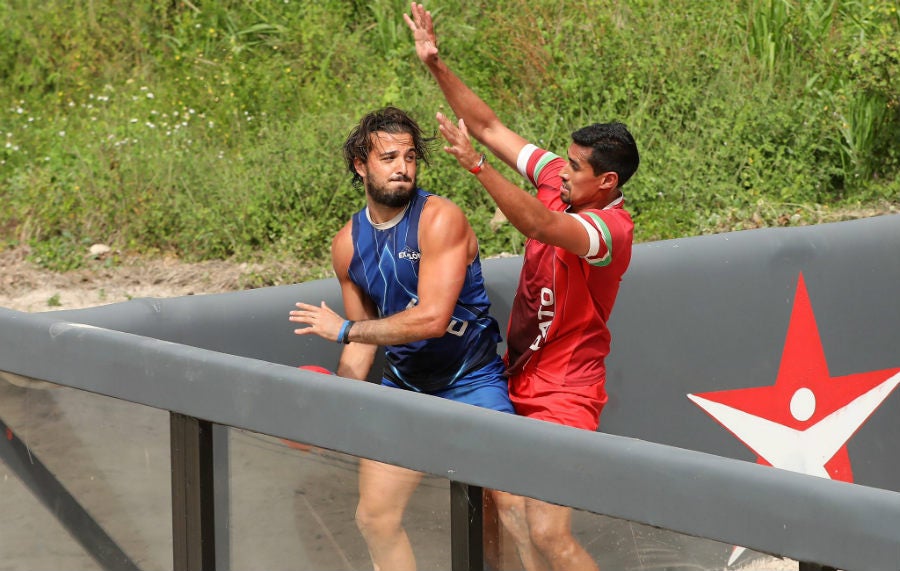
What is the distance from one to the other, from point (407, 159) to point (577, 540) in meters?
1.64

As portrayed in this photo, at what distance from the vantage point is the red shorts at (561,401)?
3.86 m

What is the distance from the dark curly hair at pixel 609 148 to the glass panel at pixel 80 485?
5.39 ft

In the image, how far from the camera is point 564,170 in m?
3.95

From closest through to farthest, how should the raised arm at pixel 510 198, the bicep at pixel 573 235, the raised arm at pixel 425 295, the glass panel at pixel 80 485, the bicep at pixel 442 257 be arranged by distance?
the glass panel at pixel 80 485, the raised arm at pixel 510 198, the bicep at pixel 573 235, the raised arm at pixel 425 295, the bicep at pixel 442 257

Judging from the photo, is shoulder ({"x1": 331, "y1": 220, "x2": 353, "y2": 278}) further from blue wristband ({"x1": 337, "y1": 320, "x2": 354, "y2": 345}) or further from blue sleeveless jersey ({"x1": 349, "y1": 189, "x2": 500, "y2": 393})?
blue wristband ({"x1": 337, "y1": 320, "x2": 354, "y2": 345})

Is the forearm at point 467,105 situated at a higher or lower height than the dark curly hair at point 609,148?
higher

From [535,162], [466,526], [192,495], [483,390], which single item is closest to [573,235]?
[483,390]

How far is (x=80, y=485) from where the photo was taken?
9.67 ft

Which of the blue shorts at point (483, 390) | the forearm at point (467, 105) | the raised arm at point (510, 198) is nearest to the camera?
the raised arm at point (510, 198)

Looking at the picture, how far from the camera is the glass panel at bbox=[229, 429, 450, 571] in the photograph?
2.76m

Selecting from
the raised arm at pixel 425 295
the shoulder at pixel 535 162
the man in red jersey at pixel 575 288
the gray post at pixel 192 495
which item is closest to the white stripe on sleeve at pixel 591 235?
the man in red jersey at pixel 575 288

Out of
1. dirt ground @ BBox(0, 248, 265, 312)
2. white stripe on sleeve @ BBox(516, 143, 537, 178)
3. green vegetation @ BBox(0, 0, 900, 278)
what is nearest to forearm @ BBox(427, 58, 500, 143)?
white stripe on sleeve @ BBox(516, 143, 537, 178)

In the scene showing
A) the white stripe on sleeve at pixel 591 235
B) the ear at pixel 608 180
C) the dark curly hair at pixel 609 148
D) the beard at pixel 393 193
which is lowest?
the white stripe on sleeve at pixel 591 235

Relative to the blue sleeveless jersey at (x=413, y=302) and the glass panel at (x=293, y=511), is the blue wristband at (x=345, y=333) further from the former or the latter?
the glass panel at (x=293, y=511)
